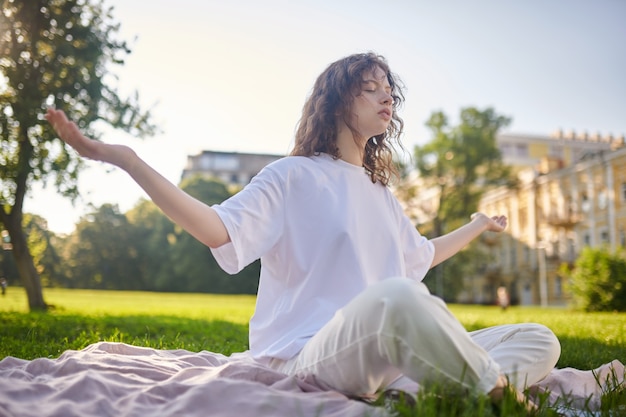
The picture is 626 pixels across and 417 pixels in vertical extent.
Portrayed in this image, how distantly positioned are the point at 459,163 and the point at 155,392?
4314cm

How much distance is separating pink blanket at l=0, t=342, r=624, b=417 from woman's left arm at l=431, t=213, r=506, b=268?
4.43ft

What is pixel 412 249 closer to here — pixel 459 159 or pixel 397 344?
pixel 397 344

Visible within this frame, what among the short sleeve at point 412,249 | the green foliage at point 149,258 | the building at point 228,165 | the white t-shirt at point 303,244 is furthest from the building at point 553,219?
the building at point 228,165

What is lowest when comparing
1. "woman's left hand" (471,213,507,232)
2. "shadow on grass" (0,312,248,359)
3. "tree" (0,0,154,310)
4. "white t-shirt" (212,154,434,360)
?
"shadow on grass" (0,312,248,359)

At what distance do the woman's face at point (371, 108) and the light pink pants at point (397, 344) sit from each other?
1.21 m

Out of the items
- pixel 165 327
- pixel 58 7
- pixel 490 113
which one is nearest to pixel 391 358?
pixel 165 327

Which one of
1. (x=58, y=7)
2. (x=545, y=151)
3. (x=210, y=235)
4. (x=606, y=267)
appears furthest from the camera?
(x=545, y=151)

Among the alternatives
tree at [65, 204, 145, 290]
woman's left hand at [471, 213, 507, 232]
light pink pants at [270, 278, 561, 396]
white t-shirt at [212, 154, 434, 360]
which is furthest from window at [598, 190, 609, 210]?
light pink pants at [270, 278, 561, 396]

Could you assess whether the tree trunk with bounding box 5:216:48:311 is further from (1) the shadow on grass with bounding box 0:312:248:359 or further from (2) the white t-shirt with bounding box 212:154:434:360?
(2) the white t-shirt with bounding box 212:154:434:360

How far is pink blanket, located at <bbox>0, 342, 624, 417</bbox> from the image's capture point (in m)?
2.25

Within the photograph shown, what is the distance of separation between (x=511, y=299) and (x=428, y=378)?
176 feet

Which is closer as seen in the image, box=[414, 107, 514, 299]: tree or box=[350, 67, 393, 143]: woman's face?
box=[350, 67, 393, 143]: woman's face

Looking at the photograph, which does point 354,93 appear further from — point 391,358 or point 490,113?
point 490,113

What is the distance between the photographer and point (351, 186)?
3.09m
